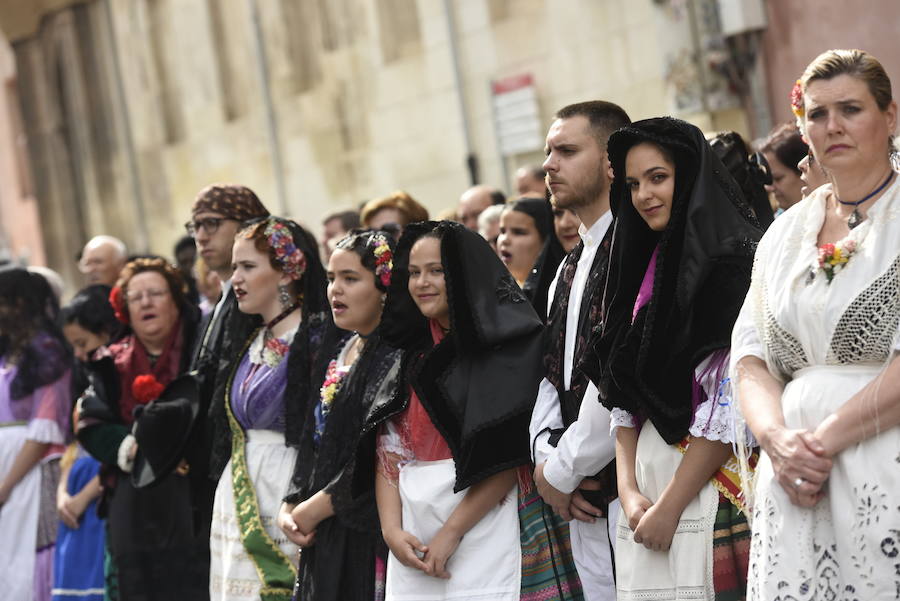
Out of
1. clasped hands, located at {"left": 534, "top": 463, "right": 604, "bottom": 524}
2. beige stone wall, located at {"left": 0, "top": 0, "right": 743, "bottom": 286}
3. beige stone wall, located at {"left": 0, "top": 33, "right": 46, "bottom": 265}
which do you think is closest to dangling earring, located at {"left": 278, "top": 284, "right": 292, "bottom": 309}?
clasped hands, located at {"left": 534, "top": 463, "right": 604, "bottom": 524}

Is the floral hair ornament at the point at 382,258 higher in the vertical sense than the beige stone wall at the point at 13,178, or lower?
lower

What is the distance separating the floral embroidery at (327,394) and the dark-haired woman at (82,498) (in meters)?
2.08

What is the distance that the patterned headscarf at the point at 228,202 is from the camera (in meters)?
6.22

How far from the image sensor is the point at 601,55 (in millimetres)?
10523

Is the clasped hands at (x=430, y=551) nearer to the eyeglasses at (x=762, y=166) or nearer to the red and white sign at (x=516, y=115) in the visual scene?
the eyeglasses at (x=762, y=166)

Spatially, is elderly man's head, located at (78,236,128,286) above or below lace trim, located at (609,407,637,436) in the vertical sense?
above

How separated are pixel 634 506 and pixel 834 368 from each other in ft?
2.55

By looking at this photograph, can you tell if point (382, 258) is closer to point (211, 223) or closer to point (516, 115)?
point (211, 223)

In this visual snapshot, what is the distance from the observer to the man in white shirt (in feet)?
13.8

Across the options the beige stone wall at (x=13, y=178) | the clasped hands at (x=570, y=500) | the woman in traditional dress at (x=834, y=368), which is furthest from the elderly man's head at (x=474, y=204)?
the beige stone wall at (x=13, y=178)

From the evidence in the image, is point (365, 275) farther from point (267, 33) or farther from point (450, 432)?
point (267, 33)

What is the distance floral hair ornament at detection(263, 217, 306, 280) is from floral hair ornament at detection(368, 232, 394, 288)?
609 millimetres

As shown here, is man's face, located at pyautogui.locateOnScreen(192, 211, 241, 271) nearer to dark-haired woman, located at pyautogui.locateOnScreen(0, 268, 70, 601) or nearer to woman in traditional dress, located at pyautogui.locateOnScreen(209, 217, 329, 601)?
woman in traditional dress, located at pyautogui.locateOnScreen(209, 217, 329, 601)

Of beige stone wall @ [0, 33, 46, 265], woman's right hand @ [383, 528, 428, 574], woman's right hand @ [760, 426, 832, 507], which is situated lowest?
woman's right hand @ [383, 528, 428, 574]
